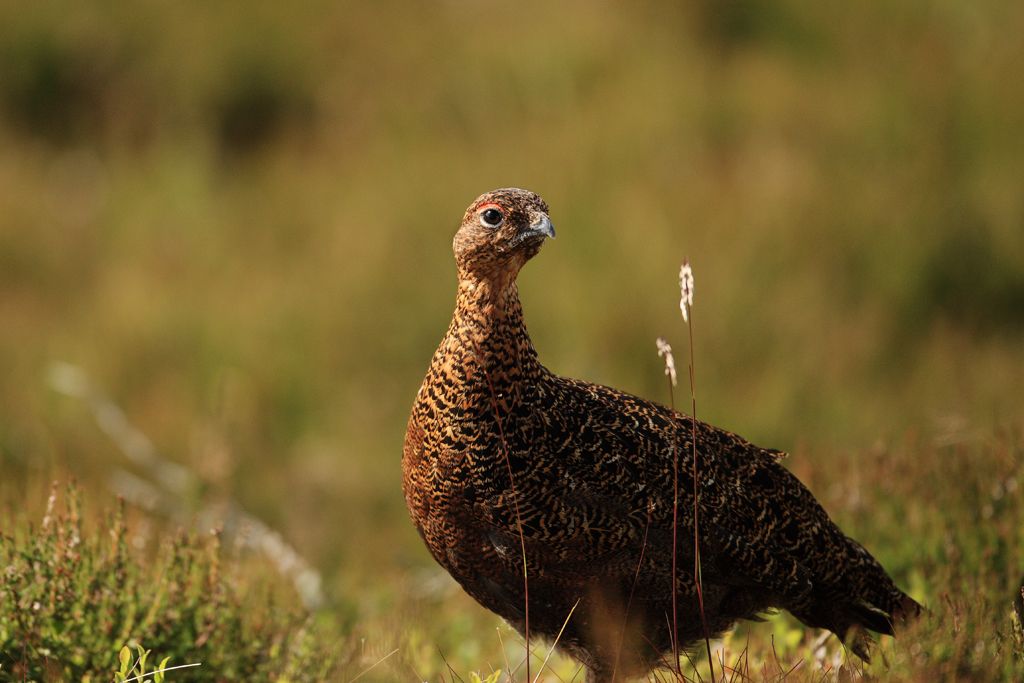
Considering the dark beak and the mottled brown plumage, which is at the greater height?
the dark beak

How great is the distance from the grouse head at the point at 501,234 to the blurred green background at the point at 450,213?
3.93 metres

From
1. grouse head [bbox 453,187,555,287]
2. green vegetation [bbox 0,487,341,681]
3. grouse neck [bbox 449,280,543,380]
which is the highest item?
grouse head [bbox 453,187,555,287]

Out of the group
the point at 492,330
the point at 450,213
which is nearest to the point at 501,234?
the point at 492,330

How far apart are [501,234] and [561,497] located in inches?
31.2

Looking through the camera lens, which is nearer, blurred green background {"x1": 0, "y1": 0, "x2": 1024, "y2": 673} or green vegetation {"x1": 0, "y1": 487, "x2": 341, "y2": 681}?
green vegetation {"x1": 0, "y1": 487, "x2": 341, "y2": 681}

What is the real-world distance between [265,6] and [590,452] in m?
8.11

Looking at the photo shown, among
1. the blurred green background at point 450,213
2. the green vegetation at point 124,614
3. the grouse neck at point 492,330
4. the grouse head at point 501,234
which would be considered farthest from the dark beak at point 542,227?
the blurred green background at point 450,213

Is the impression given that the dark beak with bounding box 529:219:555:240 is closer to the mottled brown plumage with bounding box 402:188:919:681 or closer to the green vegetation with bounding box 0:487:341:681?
the mottled brown plumage with bounding box 402:188:919:681

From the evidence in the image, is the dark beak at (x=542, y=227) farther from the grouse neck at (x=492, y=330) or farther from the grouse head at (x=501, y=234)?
the grouse neck at (x=492, y=330)

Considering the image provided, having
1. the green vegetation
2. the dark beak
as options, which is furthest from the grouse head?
the green vegetation

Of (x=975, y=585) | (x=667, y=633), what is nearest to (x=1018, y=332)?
(x=975, y=585)

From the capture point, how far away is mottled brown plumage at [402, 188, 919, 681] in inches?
158

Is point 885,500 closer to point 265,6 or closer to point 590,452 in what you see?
point 590,452

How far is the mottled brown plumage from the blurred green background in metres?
3.63
